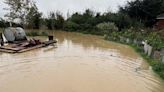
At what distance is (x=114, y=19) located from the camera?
27.3 m

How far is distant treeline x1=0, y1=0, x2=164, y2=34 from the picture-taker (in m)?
27.3

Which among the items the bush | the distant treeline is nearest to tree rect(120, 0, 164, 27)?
the distant treeline

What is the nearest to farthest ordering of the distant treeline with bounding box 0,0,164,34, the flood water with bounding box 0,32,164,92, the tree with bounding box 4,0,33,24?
1. the flood water with bounding box 0,32,164,92
2. the tree with bounding box 4,0,33,24
3. the distant treeline with bounding box 0,0,164,34

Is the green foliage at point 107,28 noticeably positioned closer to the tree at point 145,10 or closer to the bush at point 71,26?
the bush at point 71,26

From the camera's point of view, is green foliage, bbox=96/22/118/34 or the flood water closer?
the flood water

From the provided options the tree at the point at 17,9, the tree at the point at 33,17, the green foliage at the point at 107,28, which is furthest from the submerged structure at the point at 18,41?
the green foliage at the point at 107,28

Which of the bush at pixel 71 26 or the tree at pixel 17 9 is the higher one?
the tree at pixel 17 9

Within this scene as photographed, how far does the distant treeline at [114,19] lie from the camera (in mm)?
27281

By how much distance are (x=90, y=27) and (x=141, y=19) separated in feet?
23.6

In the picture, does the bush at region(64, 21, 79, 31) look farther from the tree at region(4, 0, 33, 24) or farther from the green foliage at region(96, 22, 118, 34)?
the tree at region(4, 0, 33, 24)

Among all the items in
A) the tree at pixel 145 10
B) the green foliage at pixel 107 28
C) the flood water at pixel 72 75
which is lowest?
the flood water at pixel 72 75

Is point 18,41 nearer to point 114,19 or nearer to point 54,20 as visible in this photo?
point 54,20

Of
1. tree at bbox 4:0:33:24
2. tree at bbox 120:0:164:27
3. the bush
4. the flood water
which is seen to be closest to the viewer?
the flood water

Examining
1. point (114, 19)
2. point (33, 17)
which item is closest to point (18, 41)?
point (33, 17)
